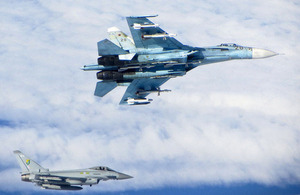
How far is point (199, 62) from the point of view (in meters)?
64.1

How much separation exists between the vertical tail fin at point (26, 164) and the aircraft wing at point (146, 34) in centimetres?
3130

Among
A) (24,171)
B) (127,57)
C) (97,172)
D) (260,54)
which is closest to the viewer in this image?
(127,57)

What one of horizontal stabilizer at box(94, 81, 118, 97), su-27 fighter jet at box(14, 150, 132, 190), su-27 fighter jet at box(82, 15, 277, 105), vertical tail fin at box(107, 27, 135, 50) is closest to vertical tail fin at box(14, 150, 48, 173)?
su-27 fighter jet at box(14, 150, 132, 190)

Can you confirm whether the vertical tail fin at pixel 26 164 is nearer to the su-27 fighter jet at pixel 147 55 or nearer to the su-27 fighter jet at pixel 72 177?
the su-27 fighter jet at pixel 72 177

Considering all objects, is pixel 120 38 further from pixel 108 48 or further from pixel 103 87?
pixel 103 87

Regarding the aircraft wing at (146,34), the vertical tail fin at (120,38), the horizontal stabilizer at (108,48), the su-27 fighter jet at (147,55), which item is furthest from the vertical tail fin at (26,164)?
the aircraft wing at (146,34)

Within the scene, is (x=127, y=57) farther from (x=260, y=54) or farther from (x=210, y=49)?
(x=260, y=54)

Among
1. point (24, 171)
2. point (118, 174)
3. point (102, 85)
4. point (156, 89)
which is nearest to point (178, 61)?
point (156, 89)

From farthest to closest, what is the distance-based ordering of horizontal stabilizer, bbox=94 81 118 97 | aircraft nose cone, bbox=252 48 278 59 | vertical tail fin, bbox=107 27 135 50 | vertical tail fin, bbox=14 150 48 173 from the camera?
vertical tail fin, bbox=14 150 48 173 → horizontal stabilizer, bbox=94 81 118 97 → aircraft nose cone, bbox=252 48 278 59 → vertical tail fin, bbox=107 27 135 50

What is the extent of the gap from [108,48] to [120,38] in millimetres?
4035

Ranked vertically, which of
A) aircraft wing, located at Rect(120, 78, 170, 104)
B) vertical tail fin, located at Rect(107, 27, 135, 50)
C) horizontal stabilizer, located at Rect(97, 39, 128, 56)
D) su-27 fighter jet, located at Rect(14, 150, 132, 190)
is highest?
vertical tail fin, located at Rect(107, 27, 135, 50)

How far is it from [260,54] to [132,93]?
1741cm

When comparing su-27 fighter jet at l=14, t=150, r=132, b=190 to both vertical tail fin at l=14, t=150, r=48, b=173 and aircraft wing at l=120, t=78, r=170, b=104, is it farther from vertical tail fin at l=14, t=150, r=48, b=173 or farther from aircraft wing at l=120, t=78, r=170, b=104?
aircraft wing at l=120, t=78, r=170, b=104

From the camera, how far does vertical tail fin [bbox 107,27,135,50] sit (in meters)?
63.8
